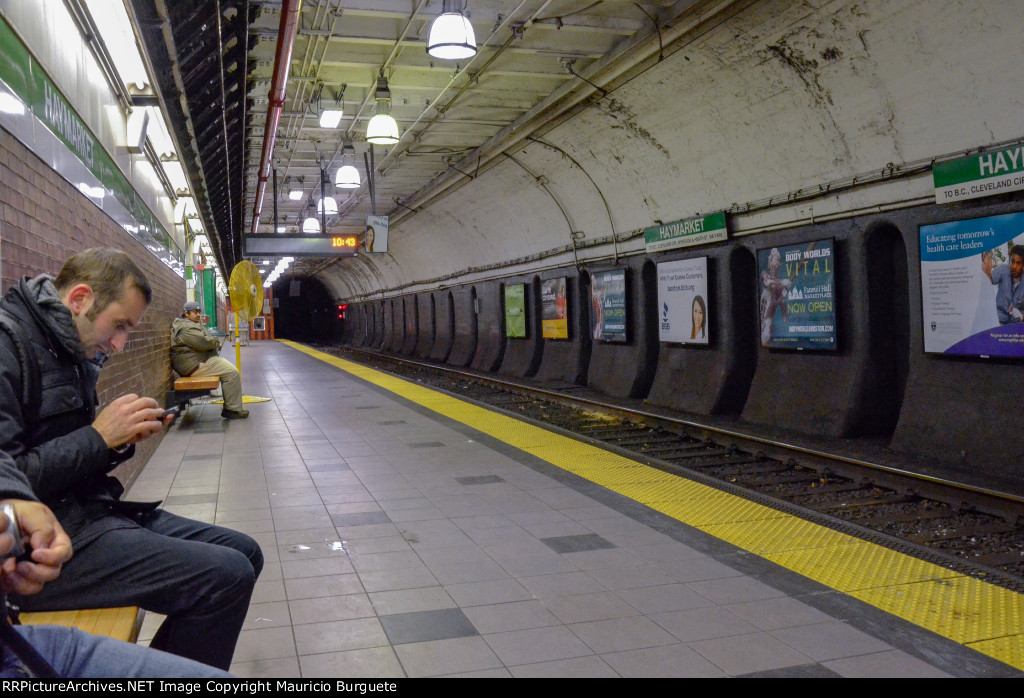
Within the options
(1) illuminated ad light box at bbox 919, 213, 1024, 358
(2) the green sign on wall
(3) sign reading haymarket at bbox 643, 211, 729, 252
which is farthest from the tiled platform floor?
(3) sign reading haymarket at bbox 643, 211, 729, 252

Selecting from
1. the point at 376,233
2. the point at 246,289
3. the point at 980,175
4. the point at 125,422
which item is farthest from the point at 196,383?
the point at 980,175

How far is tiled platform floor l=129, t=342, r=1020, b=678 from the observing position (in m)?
3.37

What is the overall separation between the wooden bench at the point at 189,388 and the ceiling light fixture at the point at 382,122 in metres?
3.97

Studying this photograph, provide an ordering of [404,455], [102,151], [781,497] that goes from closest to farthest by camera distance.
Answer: [102,151] → [781,497] → [404,455]

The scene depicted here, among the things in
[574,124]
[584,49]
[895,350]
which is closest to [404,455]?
[895,350]

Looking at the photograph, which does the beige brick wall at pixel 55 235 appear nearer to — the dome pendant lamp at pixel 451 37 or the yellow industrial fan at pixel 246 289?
the yellow industrial fan at pixel 246 289

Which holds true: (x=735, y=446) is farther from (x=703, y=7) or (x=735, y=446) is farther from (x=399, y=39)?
(x=399, y=39)

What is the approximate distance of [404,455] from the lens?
8367 millimetres

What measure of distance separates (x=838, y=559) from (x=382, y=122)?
317 inches

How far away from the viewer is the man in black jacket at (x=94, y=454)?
225cm

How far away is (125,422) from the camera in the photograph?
2.34m

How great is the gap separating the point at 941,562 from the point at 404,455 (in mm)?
5098

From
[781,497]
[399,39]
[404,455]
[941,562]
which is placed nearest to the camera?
[941,562]

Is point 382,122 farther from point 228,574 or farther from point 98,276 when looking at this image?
point 228,574
